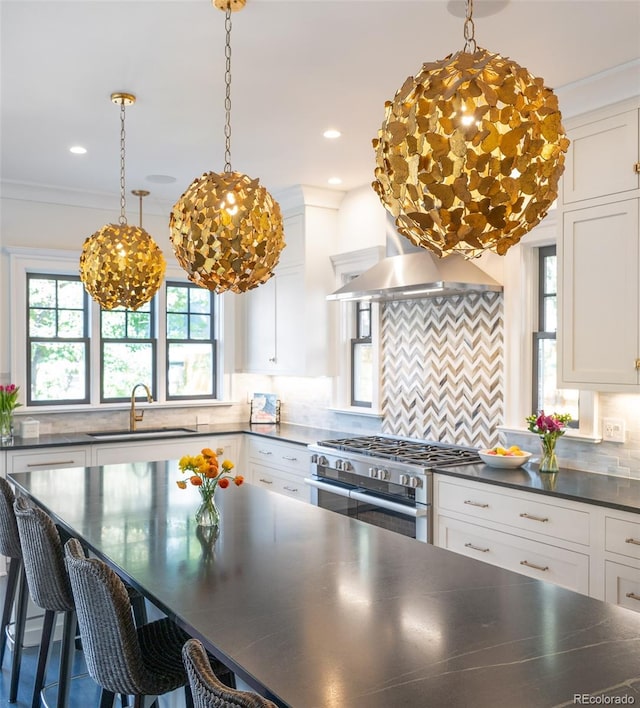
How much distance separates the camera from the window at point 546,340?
4.05m

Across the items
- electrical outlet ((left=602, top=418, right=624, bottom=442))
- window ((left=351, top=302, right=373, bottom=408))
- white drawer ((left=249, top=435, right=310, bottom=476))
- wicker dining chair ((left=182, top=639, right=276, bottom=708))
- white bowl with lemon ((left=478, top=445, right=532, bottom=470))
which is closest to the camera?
wicker dining chair ((left=182, top=639, right=276, bottom=708))

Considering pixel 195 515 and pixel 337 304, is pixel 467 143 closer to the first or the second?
pixel 195 515

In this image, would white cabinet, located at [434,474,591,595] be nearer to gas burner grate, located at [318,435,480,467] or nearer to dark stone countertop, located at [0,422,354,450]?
gas burner grate, located at [318,435,480,467]

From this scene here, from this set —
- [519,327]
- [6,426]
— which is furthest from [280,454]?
[519,327]

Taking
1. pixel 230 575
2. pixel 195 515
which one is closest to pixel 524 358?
pixel 195 515

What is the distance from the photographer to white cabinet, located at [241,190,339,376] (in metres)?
5.47

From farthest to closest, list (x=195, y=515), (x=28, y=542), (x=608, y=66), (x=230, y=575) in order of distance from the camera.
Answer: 1. (x=608, y=66)
2. (x=195, y=515)
3. (x=28, y=542)
4. (x=230, y=575)

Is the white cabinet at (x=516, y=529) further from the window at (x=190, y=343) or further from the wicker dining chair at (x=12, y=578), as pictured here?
the window at (x=190, y=343)

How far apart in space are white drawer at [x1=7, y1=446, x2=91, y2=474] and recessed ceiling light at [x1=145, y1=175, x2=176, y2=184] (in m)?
2.08

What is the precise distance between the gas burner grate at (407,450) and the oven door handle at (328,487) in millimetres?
253

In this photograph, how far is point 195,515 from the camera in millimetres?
2758

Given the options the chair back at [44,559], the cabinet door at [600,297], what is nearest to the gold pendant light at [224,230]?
the chair back at [44,559]

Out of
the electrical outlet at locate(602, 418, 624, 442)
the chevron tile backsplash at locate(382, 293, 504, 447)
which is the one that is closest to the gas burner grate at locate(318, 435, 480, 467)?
the chevron tile backsplash at locate(382, 293, 504, 447)

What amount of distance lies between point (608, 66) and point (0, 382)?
15.3ft
